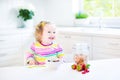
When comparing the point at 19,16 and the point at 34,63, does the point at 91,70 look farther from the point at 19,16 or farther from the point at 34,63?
the point at 19,16

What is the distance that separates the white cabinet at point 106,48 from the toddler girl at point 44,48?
1.37 meters

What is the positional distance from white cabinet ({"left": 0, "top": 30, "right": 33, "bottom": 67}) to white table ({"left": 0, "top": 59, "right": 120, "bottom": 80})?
2.14 meters

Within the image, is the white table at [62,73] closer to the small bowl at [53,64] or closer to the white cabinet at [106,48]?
the small bowl at [53,64]

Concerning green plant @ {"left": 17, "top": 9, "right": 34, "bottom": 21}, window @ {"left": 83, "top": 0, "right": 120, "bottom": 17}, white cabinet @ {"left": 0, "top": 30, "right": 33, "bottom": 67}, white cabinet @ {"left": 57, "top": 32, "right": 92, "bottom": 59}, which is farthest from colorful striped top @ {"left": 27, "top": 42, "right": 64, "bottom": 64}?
green plant @ {"left": 17, "top": 9, "right": 34, "bottom": 21}

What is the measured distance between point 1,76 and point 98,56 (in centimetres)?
188

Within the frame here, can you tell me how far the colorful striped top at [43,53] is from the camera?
1.42 m

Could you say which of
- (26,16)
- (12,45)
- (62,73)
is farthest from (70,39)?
(62,73)

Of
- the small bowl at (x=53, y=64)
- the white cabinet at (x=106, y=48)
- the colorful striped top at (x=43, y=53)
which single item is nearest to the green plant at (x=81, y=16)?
the white cabinet at (x=106, y=48)

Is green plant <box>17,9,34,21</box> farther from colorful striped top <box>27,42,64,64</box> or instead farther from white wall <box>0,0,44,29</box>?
colorful striped top <box>27,42,64,64</box>

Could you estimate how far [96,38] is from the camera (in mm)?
2889

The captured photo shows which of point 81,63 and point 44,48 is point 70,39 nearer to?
point 44,48

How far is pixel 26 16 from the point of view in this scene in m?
3.88

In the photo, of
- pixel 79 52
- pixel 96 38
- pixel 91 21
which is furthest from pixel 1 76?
pixel 91 21

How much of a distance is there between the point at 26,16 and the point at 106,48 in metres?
1.63
